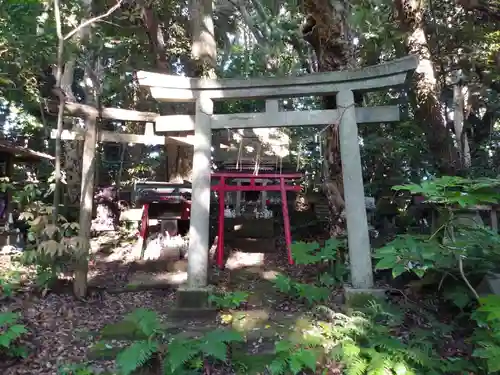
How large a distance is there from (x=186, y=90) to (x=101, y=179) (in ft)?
31.0

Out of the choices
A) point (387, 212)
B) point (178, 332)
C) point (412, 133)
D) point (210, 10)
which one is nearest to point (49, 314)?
point (178, 332)

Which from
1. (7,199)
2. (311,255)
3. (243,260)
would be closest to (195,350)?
(311,255)

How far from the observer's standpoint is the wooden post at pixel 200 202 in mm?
5508

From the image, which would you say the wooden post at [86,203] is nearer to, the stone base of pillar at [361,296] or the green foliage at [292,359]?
the green foliage at [292,359]

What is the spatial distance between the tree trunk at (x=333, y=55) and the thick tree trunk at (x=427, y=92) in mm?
1241

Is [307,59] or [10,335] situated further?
[307,59]

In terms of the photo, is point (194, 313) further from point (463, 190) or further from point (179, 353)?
point (463, 190)

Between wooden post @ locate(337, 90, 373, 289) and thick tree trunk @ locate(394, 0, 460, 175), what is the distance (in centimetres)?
244

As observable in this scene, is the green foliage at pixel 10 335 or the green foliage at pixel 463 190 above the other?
the green foliage at pixel 463 190

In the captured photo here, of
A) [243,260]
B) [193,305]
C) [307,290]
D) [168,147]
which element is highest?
[168,147]

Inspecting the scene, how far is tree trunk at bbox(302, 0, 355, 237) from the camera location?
6.86 meters

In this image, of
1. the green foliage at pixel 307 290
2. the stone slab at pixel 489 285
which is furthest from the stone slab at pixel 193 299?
the stone slab at pixel 489 285

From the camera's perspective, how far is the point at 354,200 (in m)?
5.41

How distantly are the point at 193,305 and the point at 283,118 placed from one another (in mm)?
3008
